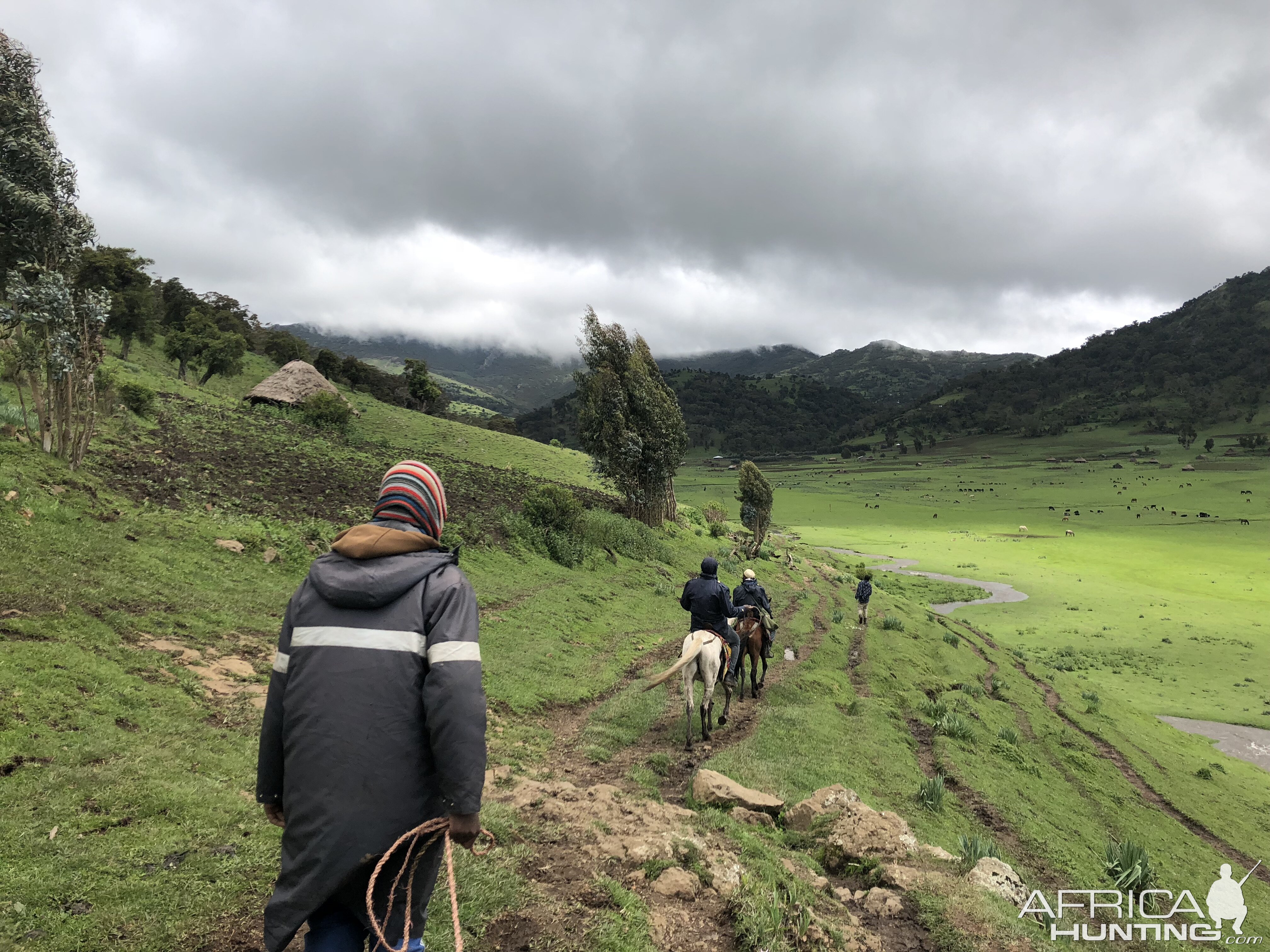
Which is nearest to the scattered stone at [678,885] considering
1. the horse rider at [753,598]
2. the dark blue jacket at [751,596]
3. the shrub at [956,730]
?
the horse rider at [753,598]

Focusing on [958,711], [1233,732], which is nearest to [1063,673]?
[1233,732]

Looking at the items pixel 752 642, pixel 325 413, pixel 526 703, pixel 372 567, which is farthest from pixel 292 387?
pixel 372 567

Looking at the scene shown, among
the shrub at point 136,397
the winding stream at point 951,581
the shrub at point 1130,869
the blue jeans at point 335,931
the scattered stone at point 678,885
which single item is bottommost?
the winding stream at point 951,581

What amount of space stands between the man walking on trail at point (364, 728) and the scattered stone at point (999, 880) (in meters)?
6.78

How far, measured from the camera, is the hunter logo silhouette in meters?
9.52

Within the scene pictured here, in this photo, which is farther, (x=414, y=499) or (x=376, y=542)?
(x=414, y=499)

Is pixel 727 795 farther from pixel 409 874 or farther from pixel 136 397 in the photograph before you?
pixel 136 397

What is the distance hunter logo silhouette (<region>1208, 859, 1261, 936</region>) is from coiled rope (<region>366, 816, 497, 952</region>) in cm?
1193

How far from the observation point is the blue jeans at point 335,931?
3061 mm

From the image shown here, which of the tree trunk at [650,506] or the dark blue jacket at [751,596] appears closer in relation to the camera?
the dark blue jacket at [751,596]

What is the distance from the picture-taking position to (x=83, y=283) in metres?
46.8

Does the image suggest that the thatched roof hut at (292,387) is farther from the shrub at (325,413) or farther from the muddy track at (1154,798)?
the muddy track at (1154,798)

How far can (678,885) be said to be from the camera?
5.82 metres

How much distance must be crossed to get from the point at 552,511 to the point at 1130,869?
2191cm
